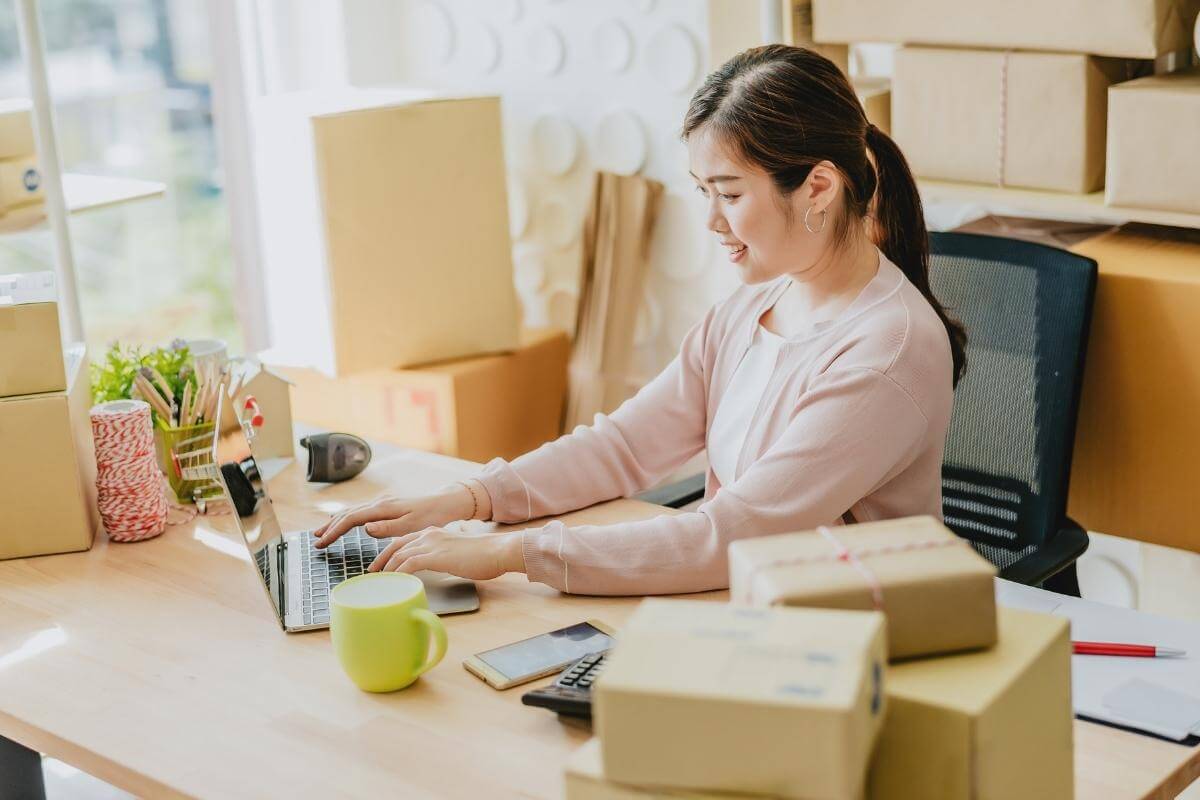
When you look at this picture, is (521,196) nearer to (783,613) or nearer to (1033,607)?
(1033,607)

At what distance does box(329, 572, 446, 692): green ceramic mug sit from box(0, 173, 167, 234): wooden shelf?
111 cm

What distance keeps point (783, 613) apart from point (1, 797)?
121 centimetres

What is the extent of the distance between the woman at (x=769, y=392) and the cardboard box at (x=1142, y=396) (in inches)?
16.4

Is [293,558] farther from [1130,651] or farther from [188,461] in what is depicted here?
[1130,651]

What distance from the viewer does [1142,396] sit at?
2031 millimetres

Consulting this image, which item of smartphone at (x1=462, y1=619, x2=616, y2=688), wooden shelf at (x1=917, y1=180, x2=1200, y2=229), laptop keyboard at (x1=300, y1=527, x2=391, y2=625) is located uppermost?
wooden shelf at (x1=917, y1=180, x2=1200, y2=229)

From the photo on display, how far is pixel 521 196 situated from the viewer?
3.15m

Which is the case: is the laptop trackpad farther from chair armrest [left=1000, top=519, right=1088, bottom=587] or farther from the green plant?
chair armrest [left=1000, top=519, right=1088, bottom=587]

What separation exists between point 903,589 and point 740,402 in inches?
32.4

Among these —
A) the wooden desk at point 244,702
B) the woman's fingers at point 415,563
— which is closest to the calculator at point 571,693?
the wooden desk at point 244,702

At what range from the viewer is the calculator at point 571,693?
4.15 ft

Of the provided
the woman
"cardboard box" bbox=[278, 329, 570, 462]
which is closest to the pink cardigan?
the woman

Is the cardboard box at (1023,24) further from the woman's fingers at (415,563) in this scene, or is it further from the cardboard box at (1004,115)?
the woman's fingers at (415,563)

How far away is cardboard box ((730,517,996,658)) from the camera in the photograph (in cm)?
98
